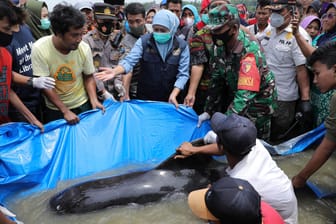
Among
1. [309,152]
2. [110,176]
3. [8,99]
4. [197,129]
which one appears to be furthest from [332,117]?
[8,99]

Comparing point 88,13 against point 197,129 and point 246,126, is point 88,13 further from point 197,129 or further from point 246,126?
point 246,126

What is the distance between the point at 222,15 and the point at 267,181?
1.59 metres

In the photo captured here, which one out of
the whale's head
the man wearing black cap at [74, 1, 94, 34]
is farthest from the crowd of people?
the man wearing black cap at [74, 1, 94, 34]

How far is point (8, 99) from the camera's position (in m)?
2.89

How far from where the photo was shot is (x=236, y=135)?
2.05 metres

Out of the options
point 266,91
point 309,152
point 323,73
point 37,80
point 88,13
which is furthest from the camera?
point 88,13

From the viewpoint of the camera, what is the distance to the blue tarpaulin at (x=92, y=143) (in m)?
2.69

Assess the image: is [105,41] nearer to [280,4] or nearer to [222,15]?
[222,15]

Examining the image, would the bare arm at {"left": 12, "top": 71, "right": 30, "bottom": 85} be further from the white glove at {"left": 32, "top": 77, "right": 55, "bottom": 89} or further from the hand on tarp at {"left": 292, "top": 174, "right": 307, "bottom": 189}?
the hand on tarp at {"left": 292, "top": 174, "right": 307, "bottom": 189}

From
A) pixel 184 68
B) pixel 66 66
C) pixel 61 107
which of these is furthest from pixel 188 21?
pixel 61 107

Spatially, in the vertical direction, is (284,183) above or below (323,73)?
below

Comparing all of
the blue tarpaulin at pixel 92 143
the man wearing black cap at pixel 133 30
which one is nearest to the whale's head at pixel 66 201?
the blue tarpaulin at pixel 92 143

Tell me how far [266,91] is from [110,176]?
1.77 metres

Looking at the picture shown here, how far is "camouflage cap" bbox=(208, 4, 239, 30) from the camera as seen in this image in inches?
113
